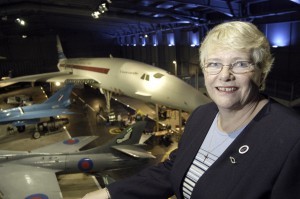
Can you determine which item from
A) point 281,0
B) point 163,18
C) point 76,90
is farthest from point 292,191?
point 76,90

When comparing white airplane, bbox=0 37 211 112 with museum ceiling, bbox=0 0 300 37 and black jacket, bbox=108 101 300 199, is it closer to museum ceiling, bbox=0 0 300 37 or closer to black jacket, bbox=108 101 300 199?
museum ceiling, bbox=0 0 300 37

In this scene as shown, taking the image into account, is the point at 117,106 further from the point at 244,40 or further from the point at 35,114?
the point at 244,40

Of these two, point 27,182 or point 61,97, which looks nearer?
point 27,182

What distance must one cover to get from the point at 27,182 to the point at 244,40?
11468 mm

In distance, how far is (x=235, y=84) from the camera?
2.40 m

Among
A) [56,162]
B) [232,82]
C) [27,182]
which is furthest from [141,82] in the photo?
[232,82]

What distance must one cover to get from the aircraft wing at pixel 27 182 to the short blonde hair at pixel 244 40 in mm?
10322

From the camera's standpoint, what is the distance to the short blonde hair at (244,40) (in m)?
2.32

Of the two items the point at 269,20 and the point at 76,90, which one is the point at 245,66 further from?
the point at 76,90

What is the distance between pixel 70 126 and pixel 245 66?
22.0m

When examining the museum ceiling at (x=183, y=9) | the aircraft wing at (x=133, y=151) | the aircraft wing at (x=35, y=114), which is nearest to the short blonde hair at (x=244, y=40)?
the aircraft wing at (x=133, y=151)

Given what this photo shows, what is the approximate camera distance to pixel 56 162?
12.5m

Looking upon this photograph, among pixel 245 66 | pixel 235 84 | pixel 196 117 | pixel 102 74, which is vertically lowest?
pixel 102 74

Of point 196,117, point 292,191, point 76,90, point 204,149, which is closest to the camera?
point 292,191
